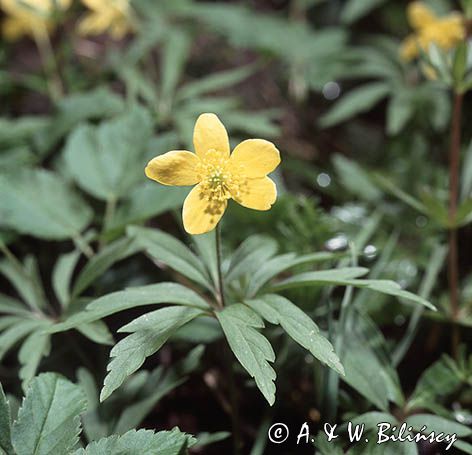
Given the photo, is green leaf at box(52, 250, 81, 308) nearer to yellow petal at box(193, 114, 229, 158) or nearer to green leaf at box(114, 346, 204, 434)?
green leaf at box(114, 346, 204, 434)

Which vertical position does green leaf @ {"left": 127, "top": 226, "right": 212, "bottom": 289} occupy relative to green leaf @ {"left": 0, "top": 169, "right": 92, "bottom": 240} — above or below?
above

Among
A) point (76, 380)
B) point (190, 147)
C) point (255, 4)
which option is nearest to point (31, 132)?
point (190, 147)

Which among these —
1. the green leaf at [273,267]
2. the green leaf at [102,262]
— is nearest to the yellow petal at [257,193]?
the green leaf at [273,267]

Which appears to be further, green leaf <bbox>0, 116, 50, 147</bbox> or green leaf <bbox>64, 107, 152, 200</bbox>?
green leaf <bbox>0, 116, 50, 147</bbox>

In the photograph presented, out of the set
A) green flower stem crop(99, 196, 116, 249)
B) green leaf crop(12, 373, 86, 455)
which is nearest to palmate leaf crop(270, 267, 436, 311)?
green leaf crop(12, 373, 86, 455)

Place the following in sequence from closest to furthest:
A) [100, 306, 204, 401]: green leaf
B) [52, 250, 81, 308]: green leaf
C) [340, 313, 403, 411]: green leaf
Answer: [100, 306, 204, 401]: green leaf → [340, 313, 403, 411]: green leaf → [52, 250, 81, 308]: green leaf

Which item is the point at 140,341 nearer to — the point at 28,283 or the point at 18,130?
the point at 28,283

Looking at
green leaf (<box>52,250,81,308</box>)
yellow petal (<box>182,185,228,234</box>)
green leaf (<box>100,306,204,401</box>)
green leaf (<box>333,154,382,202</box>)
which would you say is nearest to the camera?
green leaf (<box>100,306,204,401</box>)

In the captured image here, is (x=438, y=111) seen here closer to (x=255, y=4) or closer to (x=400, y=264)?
(x=400, y=264)
